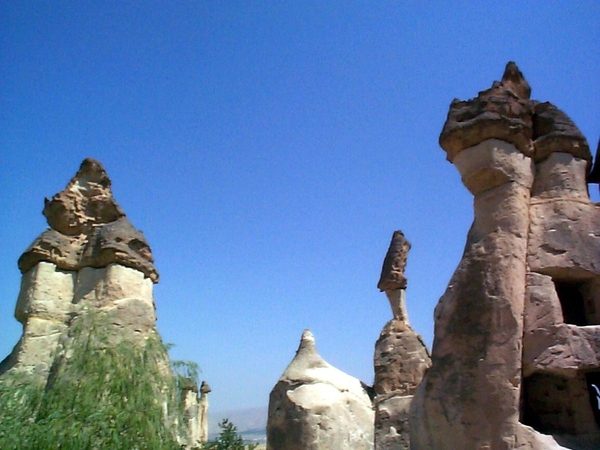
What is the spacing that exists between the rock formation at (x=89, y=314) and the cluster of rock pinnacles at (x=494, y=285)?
0.02 metres

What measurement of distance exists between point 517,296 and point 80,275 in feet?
16.2

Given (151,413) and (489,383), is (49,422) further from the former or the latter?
(489,383)

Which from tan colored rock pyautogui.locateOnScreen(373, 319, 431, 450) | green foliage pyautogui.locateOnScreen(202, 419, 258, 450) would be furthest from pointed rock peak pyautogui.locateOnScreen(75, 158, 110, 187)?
tan colored rock pyautogui.locateOnScreen(373, 319, 431, 450)

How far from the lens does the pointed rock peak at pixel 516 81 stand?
19.7ft

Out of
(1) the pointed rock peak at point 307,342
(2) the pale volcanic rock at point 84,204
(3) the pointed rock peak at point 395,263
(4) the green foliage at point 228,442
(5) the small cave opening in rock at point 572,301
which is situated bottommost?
(4) the green foliage at point 228,442

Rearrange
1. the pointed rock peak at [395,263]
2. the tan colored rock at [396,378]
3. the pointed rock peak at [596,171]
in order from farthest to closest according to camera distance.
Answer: the pointed rock peak at [395,263]
the tan colored rock at [396,378]
the pointed rock peak at [596,171]

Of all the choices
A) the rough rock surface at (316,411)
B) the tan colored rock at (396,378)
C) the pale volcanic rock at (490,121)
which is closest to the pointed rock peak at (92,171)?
the pale volcanic rock at (490,121)

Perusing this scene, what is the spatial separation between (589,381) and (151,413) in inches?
171

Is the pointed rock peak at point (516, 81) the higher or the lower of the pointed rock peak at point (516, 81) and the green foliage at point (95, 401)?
the higher

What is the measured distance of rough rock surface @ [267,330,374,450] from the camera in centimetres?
909

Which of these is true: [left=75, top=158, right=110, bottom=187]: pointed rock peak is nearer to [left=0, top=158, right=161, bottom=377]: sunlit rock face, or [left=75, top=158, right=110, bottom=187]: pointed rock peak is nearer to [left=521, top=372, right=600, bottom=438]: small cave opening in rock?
[left=0, top=158, right=161, bottom=377]: sunlit rock face

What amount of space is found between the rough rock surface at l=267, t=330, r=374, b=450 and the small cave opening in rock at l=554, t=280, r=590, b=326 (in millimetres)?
4900

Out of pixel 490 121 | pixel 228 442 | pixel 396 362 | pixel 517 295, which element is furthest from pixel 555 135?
pixel 228 442

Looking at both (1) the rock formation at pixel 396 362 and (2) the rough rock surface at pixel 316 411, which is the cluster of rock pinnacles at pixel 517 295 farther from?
(1) the rock formation at pixel 396 362
